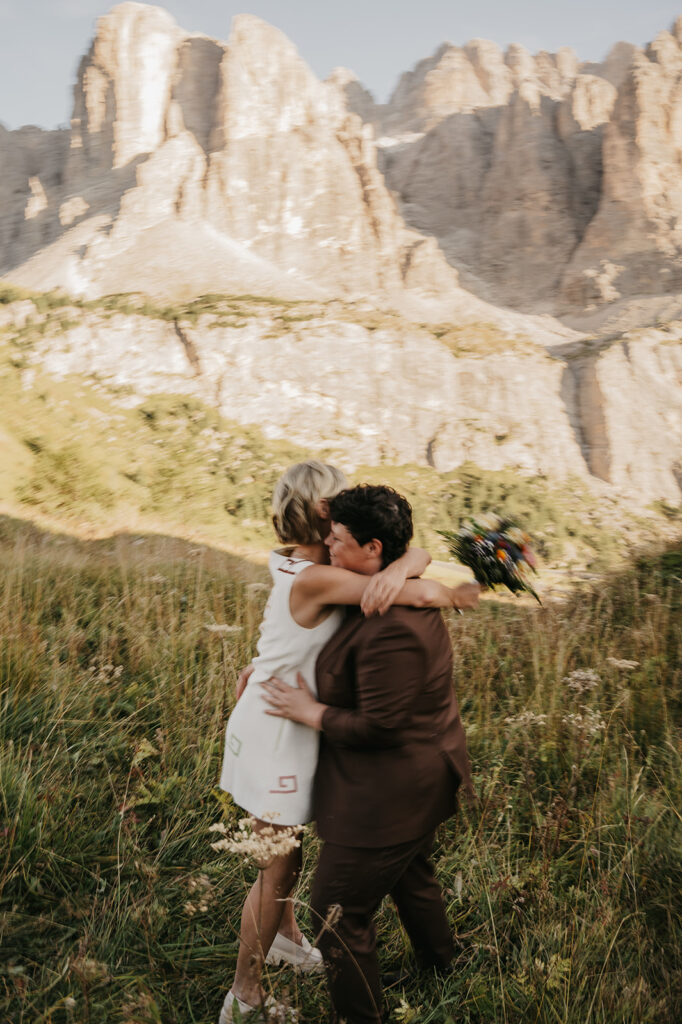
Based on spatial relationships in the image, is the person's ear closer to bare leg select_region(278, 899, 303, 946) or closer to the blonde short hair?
the blonde short hair

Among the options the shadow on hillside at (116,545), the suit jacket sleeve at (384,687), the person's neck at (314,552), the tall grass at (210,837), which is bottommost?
the tall grass at (210,837)

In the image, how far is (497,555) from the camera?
2191mm

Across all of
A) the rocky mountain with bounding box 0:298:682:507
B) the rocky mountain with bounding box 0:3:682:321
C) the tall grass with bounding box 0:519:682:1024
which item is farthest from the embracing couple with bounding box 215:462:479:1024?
the rocky mountain with bounding box 0:3:682:321

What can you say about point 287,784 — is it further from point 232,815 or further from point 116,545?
point 116,545

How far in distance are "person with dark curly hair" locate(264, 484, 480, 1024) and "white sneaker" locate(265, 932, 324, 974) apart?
0.44 metres

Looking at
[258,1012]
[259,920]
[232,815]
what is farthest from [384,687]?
[232,815]

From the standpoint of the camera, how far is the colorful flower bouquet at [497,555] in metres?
2.18

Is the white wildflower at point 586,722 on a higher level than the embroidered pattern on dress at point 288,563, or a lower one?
lower

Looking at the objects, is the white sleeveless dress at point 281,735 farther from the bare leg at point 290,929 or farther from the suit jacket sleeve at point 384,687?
the bare leg at point 290,929

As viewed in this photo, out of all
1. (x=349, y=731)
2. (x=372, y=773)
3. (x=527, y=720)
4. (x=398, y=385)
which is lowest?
(x=527, y=720)

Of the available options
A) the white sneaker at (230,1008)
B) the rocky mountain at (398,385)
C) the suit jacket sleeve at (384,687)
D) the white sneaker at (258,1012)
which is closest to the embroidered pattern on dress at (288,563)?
the suit jacket sleeve at (384,687)

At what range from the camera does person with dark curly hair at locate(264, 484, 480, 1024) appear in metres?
1.89

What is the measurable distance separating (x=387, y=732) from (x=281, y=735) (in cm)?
39

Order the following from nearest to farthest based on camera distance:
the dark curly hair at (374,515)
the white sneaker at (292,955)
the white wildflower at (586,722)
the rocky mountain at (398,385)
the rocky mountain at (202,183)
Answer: the dark curly hair at (374,515)
the white sneaker at (292,955)
the white wildflower at (586,722)
the rocky mountain at (398,385)
the rocky mountain at (202,183)
